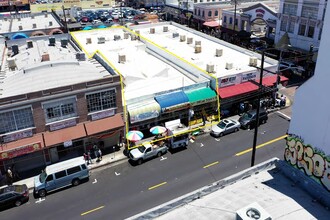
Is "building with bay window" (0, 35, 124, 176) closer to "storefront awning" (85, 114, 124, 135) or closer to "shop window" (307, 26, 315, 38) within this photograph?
"storefront awning" (85, 114, 124, 135)

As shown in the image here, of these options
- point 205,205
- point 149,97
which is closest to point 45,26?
point 149,97

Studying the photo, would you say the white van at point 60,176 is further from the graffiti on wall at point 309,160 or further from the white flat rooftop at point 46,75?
the graffiti on wall at point 309,160

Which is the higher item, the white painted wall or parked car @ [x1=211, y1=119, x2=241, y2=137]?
the white painted wall

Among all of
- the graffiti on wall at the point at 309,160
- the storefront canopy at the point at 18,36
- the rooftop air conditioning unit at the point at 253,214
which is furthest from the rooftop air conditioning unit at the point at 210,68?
the storefront canopy at the point at 18,36

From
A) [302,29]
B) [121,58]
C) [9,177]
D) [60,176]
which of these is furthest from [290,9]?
[9,177]

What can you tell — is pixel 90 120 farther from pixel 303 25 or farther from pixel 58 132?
pixel 303 25

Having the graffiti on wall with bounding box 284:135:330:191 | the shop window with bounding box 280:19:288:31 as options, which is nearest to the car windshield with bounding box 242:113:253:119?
the graffiti on wall with bounding box 284:135:330:191

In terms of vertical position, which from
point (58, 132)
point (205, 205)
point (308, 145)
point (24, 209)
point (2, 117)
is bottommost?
point (24, 209)
